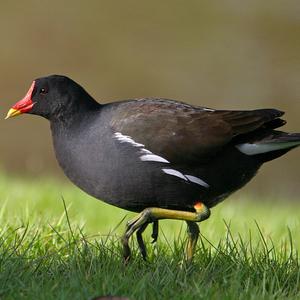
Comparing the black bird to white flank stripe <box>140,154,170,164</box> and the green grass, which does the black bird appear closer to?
white flank stripe <box>140,154,170,164</box>

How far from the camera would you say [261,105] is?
1507cm

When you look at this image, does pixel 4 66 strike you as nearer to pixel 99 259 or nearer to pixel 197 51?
pixel 197 51

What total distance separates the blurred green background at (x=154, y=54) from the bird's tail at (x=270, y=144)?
895 centimetres

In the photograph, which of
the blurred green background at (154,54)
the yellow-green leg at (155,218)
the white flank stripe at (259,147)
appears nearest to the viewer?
the yellow-green leg at (155,218)

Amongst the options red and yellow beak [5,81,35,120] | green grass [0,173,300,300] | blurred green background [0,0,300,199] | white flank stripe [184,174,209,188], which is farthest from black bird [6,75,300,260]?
blurred green background [0,0,300,199]

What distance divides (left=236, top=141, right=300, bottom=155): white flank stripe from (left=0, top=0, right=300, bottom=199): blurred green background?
29.5ft

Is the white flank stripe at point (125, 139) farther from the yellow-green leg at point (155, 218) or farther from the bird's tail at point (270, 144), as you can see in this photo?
the bird's tail at point (270, 144)

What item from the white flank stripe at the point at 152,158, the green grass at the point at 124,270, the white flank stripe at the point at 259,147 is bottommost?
the green grass at the point at 124,270

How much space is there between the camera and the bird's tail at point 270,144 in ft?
15.5

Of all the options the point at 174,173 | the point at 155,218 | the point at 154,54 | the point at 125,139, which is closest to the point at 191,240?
the point at 155,218

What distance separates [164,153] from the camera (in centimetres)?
455

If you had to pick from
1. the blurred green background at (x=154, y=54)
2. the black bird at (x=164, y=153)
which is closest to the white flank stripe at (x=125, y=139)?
the black bird at (x=164, y=153)

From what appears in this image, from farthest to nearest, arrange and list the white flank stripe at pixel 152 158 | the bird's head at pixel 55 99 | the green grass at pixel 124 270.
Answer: the bird's head at pixel 55 99
the white flank stripe at pixel 152 158
the green grass at pixel 124 270

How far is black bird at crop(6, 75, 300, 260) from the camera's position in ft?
14.9
